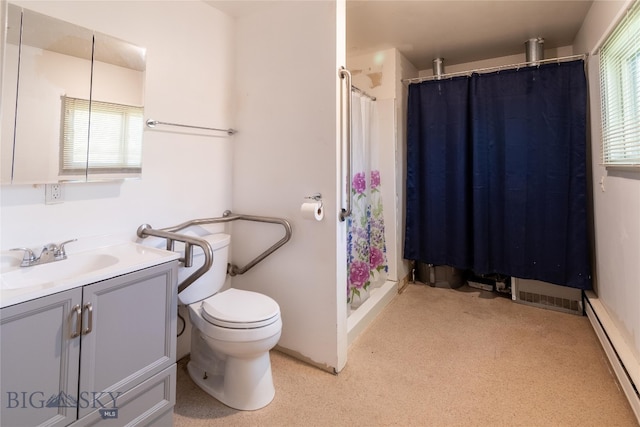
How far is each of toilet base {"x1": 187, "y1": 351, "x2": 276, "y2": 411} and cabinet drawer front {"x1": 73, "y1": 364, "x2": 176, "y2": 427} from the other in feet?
0.90

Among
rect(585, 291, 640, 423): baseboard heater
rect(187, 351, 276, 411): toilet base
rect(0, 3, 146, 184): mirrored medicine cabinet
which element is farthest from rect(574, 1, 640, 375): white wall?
rect(0, 3, 146, 184): mirrored medicine cabinet

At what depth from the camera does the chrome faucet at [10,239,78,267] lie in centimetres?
123

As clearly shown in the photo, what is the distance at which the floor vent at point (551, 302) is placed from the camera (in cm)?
248

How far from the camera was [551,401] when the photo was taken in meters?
1.53

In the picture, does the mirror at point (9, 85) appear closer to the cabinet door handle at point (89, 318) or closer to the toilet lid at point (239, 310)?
the cabinet door handle at point (89, 318)

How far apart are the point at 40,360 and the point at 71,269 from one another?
0.44 meters

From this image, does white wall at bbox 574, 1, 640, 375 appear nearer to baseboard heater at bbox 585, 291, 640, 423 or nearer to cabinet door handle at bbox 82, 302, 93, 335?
baseboard heater at bbox 585, 291, 640, 423

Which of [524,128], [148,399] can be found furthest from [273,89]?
[524,128]

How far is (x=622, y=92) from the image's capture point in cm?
176

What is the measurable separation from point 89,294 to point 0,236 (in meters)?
0.53

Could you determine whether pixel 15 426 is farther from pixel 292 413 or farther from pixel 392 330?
pixel 392 330

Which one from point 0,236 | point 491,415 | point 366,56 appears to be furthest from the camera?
point 366,56

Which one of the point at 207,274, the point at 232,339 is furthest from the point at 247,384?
the point at 207,274

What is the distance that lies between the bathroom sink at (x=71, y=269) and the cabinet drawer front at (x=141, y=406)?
457 mm
